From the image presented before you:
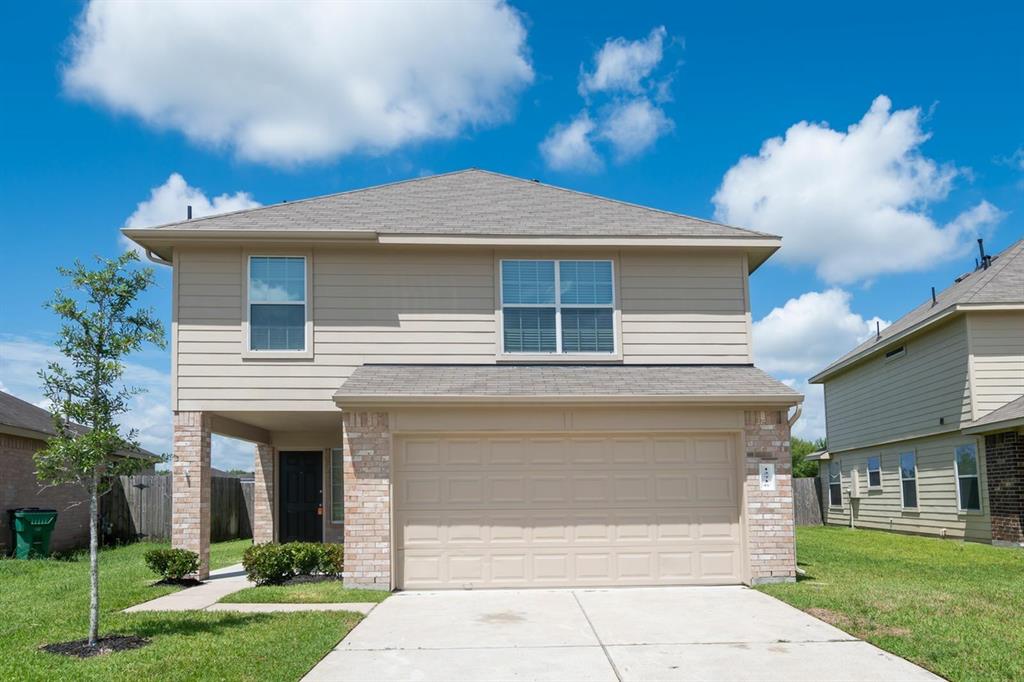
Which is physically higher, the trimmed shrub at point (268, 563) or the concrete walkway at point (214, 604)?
the trimmed shrub at point (268, 563)

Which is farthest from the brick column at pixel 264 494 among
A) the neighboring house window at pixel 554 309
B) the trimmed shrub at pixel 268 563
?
the neighboring house window at pixel 554 309

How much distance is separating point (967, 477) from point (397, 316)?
509 inches

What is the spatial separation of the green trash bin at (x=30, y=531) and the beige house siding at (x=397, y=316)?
6137 mm

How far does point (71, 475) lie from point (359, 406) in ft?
13.2

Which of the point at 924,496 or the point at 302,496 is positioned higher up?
the point at 302,496

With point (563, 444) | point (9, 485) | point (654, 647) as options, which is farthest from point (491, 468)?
point (9, 485)

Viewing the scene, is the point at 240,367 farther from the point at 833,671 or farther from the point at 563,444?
the point at 833,671

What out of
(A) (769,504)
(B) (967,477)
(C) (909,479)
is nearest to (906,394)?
(C) (909,479)

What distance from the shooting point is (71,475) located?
29.2ft

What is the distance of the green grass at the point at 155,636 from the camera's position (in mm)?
7406

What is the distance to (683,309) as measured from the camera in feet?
46.1

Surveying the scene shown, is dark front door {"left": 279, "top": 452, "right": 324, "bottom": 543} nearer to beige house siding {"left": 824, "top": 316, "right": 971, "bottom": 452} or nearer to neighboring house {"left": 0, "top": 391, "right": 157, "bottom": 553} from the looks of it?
neighboring house {"left": 0, "top": 391, "right": 157, "bottom": 553}

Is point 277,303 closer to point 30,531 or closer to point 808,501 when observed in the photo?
point 30,531

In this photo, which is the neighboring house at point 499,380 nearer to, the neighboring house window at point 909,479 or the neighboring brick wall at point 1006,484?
the neighboring brick wall at point 1006,484
